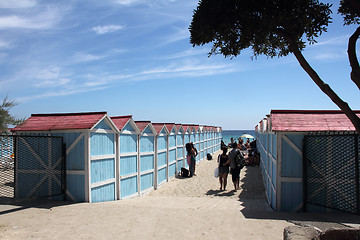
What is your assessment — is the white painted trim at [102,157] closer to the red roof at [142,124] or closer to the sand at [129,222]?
the sand at [129,222]

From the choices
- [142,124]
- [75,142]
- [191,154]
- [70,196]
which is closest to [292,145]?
[75,142]

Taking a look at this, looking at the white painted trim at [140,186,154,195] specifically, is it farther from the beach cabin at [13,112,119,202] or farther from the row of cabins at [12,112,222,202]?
the beach cabin at [13,112,119,202]

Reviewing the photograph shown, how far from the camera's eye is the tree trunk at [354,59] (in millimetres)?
3922

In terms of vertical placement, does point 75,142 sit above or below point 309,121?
below

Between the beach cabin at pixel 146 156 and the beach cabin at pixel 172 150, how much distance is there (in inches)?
91.4

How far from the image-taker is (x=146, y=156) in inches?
465

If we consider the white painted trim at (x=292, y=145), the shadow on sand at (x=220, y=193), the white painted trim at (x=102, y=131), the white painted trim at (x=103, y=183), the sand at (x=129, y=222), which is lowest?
the shadow on sand at (x=220, y=193)

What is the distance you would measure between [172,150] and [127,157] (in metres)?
5.62

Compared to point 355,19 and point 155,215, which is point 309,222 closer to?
point 155,215

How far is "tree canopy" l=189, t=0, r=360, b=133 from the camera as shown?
443 cm

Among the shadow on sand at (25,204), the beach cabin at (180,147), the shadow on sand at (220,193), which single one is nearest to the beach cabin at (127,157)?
the shadow on sand at (25,204)

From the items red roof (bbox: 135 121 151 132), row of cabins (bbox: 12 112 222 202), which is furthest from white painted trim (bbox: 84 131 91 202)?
red roof (bbox: 135 121 151 132)

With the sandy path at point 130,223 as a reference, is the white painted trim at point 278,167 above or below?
above

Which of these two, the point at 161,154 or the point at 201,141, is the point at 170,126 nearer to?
the point at 161,154
